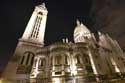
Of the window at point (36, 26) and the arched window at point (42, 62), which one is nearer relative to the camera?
the arched window at point (42, 62)

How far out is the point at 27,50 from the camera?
31.9m

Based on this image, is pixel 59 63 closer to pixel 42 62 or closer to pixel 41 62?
pixel 42 62

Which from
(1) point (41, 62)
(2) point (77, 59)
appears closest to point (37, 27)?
(1) point (41, 62)

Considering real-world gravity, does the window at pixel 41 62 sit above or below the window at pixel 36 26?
below

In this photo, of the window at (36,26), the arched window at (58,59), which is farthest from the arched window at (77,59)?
the window at (36,26)

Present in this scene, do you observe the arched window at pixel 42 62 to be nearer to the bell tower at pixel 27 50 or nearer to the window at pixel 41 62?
the window at pixel 41 62

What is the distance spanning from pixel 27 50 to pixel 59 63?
9029 millimetres

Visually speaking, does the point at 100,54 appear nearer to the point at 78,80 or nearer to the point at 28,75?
the point at 78,80

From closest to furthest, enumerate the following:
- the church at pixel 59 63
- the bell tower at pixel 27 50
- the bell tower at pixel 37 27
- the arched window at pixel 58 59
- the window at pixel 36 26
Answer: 1. the church at pixel 59 63
2. the bell tower at pixel 27 50
3. the arched window at pixel 58 59
4. the bell tower at pixel 37 27
5. the window at pixel 36 26

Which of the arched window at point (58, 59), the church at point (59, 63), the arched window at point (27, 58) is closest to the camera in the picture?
the church at point (59, 63)

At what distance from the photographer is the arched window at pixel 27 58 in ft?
97.8

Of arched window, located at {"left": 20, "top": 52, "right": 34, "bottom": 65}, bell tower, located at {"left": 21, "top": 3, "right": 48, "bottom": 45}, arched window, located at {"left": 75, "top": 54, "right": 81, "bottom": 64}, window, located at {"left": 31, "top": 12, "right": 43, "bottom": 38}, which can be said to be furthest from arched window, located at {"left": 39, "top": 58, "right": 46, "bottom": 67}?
window, located at {"left": 31, "top": 12, "right": 43, "bottom": 38}

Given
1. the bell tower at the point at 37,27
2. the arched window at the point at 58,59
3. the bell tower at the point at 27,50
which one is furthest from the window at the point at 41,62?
the bell tower at the point at 37,27

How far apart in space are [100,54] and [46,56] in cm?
1273
